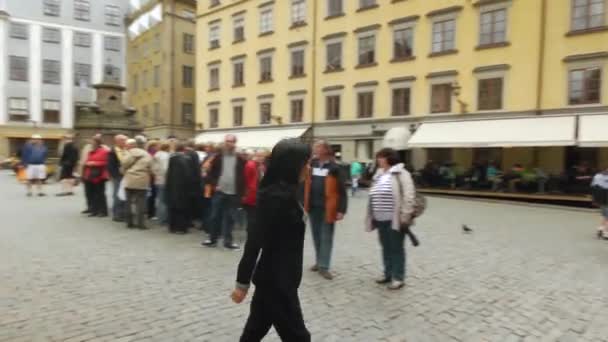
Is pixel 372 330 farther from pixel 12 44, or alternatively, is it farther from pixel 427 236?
pixel 12 44

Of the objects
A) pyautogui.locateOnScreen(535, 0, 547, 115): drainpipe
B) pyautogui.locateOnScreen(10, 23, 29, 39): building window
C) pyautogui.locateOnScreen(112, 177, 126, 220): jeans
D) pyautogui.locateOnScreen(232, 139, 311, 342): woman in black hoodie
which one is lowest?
pyautogui.locateOnScreen(112, 177, 126, 220): jeans

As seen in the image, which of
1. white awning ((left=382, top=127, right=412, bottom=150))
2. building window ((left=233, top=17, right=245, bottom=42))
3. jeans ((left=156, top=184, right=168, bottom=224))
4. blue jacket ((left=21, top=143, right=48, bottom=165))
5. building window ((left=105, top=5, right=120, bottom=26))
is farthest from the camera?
building window ((left=105, top=5, right=120, bottom=26))

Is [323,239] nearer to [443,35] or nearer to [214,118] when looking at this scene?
[443,35]

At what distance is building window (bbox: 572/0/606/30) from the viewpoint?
782 inches

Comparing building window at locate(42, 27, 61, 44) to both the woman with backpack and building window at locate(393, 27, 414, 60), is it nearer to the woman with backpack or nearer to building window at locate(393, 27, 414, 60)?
building window at locate(393, 27, 414, 60)

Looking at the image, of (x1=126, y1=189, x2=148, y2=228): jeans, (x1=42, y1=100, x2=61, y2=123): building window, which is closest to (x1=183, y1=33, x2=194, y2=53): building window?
(x1=42, y1=100, x2=61, y2=123): building window

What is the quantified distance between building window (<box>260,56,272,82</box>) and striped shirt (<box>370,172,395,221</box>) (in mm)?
28155

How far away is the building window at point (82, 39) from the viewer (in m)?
50.8

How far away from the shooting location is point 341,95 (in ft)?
94.6

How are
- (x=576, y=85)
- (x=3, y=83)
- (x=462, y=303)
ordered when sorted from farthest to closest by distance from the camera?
(x=3, y=83) < (x=576, y=85) < (x=462, y=303)

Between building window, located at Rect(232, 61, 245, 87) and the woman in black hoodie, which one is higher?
building window, located at Rect(232, 61, 245, 87)

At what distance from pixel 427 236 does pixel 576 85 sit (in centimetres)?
1571

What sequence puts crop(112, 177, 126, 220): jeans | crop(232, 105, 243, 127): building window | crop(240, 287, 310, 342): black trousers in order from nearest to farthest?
crop(240, 287, 310, 342): black trousers, crop(112, 177, 126, 220): jeans, crop(232, 105, 243, 127): building window

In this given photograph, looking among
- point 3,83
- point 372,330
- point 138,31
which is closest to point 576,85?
point 372,330
